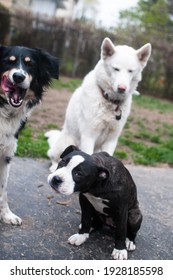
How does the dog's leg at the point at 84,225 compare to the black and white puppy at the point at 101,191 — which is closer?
the black and white puppy at the point at 101,191

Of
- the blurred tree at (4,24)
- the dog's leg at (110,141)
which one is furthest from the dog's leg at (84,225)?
the blurred tree at (4,24)

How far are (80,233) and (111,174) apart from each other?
2.31ft

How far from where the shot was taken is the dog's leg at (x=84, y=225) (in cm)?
373

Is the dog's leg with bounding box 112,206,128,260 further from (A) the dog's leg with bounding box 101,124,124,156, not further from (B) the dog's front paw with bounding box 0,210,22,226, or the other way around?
(A) the dog's leg with bounding box 101,124,124,156

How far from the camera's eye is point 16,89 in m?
3.82

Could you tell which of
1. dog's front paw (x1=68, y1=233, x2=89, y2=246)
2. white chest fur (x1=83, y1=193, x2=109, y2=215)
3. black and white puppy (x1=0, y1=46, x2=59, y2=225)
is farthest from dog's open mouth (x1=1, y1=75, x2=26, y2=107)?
dog's front paw (x1=68, y1=233, x2=89, y2=246)

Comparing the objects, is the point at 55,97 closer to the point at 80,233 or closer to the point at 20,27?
the point at 20,27

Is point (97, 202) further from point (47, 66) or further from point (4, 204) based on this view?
point (47, 66)

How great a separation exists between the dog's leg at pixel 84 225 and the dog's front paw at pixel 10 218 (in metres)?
0.58

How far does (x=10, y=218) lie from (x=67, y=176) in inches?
45.2

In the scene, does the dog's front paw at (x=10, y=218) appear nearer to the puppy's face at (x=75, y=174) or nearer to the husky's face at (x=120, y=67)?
the puppy's face at (x=75, y=174)

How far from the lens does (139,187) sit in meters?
5.97

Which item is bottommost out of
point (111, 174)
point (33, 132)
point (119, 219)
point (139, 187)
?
point (33, 132)
